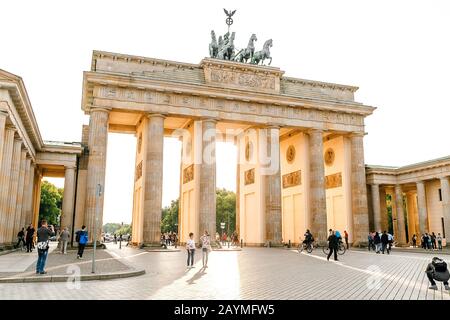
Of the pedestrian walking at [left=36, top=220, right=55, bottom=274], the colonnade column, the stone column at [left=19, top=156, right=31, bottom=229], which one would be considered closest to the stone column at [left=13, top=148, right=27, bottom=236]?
the stone column at [left=19, top=156, right=31, bottom=229]

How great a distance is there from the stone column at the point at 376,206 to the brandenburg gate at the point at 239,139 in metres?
4.44

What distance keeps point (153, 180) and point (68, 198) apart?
722 cm

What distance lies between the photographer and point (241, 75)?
130 ft

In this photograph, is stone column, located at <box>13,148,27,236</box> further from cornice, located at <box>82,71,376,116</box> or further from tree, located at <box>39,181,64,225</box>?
tree, located at <box>39,181,64,225</box>

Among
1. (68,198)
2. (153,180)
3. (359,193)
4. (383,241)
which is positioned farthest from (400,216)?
(68,198)

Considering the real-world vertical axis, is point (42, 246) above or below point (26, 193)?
below

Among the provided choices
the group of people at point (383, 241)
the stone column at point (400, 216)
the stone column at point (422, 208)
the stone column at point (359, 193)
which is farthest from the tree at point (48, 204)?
the stone column at point (422, 208)

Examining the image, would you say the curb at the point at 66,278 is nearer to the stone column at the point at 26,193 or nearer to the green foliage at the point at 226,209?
the stone column at the point at 26,193

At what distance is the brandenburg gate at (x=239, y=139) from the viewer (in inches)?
1371

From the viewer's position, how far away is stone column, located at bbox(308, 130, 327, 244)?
39.8 meters

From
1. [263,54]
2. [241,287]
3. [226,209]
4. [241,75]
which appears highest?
[263,54]

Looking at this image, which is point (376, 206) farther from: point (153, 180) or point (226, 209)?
point (226, 209)

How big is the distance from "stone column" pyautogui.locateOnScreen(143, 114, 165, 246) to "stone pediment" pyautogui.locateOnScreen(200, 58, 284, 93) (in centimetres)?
656
